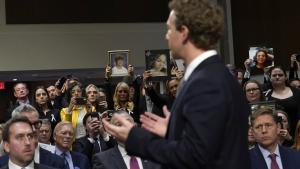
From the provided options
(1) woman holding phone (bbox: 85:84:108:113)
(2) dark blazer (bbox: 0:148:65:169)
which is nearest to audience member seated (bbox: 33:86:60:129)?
(1) woman holding phone (bbox: 85:84:108:113)

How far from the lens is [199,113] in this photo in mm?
1775

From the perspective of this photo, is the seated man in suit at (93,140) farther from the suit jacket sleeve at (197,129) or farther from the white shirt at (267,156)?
the suit jacket sleeve at (197,129)

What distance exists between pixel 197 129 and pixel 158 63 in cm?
532

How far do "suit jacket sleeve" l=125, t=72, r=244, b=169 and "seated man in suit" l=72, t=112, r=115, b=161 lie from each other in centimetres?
375

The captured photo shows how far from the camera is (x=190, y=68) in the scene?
1.94 meters

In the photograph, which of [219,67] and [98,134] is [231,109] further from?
[98,134]

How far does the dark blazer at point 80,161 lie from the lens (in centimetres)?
503

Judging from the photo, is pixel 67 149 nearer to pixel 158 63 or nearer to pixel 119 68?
pixel 158 63

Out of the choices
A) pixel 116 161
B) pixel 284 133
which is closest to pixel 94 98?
pixel 116 161

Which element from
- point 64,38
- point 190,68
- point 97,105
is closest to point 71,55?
point 64,38

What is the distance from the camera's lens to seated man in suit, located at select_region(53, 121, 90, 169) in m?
5.05

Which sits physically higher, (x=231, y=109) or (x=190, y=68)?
(x=190, y=68)

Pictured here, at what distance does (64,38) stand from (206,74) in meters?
10.5

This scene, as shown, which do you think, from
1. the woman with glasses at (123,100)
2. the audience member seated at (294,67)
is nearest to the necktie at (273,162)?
the woman with glasses at (123,100)
